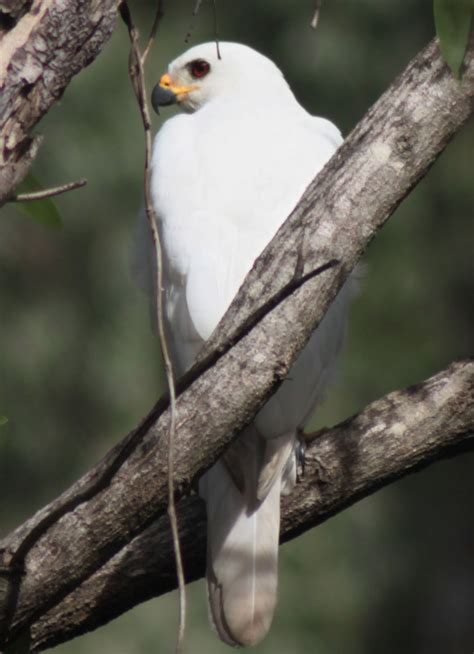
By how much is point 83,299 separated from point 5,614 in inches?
145

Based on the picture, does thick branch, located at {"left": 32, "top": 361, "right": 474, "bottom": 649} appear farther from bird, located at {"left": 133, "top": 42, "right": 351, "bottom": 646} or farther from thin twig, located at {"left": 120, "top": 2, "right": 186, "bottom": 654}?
thin twig, located at {"left": 120, "top": 2, "right": 186, "bottom": 654}

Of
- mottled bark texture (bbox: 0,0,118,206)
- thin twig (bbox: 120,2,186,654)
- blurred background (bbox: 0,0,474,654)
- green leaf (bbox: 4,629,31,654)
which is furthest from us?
blurred background (bbox: 0,0,474,654)

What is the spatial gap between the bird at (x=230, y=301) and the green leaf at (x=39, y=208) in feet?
2.13

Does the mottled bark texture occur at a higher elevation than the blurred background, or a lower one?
lower

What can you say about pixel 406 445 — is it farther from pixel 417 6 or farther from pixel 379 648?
pixel 417 6

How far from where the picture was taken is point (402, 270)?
6562 mm

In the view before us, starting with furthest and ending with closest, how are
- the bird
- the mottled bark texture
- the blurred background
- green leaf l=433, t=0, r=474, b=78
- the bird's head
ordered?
the blurred background
the bird's head
the bird
the mottled bark texture
green leaf l=433, t=0, r=474, b=78

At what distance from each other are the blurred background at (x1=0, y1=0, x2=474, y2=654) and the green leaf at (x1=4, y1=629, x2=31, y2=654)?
9.71ft

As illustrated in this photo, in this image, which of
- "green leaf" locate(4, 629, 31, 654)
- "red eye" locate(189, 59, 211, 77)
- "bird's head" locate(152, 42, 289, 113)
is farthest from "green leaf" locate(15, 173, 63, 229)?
"red eye" locate(189, 59, 211, 77)

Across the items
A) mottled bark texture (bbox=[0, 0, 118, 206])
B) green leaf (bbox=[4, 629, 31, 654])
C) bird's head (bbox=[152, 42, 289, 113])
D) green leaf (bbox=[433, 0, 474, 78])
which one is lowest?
green leaf (bbox=[4, 629, 31, 654])

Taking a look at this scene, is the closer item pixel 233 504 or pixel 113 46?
pixel 233 504

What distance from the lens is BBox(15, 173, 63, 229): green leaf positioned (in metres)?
2.36

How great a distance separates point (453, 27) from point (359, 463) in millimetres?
1371

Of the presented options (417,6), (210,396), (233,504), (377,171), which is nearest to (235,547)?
(233,504)
